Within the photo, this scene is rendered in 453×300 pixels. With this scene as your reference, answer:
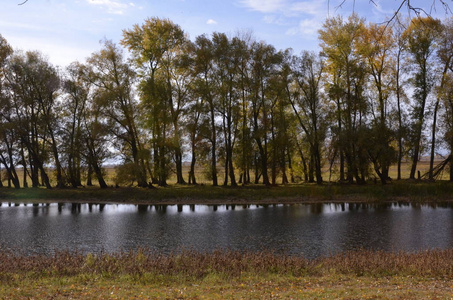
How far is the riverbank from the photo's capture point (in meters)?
39.5

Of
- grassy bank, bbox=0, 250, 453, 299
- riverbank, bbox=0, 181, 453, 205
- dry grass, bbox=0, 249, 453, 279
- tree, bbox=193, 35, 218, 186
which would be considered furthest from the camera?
tree, bbox=193, 35, 218, 186

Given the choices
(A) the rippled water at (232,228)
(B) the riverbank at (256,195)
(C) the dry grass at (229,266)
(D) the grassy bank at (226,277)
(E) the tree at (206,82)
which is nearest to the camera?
(D) the grassy bank at (226,277)

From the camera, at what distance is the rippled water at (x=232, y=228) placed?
20.1m

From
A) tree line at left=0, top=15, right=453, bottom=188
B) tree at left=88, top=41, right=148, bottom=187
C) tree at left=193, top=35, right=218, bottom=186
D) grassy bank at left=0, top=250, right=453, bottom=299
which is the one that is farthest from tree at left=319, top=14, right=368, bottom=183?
grassy bank at left=0, top=250, right=453, bottom=299

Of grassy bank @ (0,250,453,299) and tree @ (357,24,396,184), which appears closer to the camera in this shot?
grassy bank @ (0,250,453,299)

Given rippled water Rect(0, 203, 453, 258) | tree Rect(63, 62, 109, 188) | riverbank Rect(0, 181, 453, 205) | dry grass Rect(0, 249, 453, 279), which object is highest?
tree Rect(63, 62, 109, 188)

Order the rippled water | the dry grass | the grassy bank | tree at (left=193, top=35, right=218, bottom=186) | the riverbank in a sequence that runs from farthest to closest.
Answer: tree at (left=193, top=35, right=218, bottom=186), the riverbank, the rippled water, the dry grass, the grassy bank

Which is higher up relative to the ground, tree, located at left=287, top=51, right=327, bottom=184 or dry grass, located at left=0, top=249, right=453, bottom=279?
tree, located at left=287, top=51, right=327, bottom=184

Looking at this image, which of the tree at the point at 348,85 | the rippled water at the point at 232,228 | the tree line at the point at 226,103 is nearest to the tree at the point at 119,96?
the tree line at the point at 226,103

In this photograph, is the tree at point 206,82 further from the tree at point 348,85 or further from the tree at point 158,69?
the tree at point 348,85

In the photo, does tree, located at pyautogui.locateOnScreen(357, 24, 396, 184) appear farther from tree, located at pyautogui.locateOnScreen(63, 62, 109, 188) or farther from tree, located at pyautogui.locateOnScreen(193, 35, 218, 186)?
tree, located at pyautogui.locateOnScreen(63, 62, 109, 188)

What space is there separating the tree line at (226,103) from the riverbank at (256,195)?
2.44 metres

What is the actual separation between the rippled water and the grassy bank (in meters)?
3.44

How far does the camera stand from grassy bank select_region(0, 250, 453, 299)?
9812 mm
